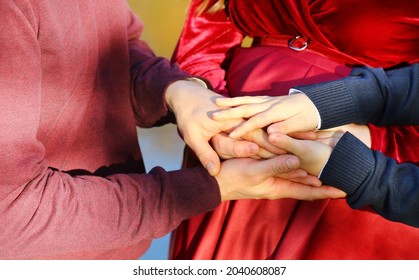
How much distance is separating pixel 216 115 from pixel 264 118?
0.25 ft

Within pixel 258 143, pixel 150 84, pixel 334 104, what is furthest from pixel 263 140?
pixel 150 84

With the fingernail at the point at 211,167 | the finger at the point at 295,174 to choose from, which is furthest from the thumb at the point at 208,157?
the finger at the point at 295,174

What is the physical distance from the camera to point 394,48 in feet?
2.50

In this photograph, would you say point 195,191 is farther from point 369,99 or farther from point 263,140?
point 369,99

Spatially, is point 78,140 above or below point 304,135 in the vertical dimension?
below

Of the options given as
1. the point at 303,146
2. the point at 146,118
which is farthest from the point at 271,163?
the point at 146,118

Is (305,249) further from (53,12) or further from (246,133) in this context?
(53,12)

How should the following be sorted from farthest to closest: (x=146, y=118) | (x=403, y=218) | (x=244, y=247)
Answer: (x=146, y=118) < (x=244, y=247) < (x=403, y=218)

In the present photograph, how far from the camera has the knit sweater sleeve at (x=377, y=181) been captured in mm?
671

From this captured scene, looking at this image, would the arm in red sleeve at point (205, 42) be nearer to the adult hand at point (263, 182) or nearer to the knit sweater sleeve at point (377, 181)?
the adult hand at point (263, 182)

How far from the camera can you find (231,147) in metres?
0.78

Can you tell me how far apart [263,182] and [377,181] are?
0.17 m

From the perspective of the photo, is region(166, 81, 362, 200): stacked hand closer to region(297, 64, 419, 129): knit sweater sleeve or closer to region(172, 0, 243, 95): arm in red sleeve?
region(297, 64, 419, 129): knit sweater sleeve

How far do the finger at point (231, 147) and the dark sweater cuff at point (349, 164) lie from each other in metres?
0.11
